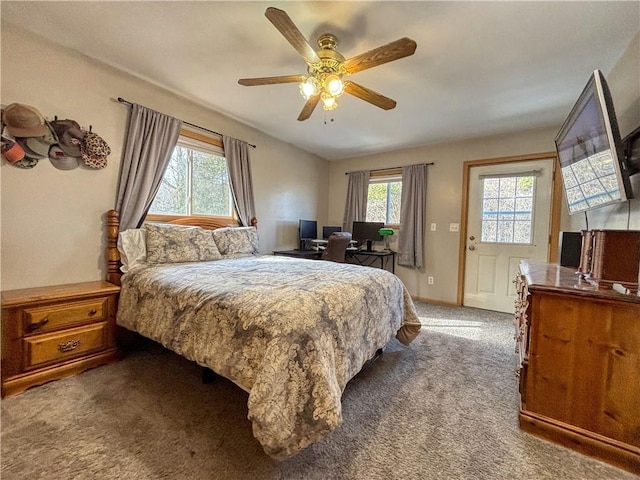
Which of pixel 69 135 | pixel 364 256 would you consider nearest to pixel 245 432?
pixel 69 135

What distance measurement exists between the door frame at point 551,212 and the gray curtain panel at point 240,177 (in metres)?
3.02

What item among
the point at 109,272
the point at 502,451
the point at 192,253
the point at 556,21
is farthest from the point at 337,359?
the point at 556,21

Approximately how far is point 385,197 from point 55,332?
4.34m

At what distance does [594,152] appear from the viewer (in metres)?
1.63

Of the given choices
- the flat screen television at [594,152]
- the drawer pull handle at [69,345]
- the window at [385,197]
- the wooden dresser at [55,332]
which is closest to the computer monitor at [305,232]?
the window at [385,197]

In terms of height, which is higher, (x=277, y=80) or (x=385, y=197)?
(x=277, y=80)

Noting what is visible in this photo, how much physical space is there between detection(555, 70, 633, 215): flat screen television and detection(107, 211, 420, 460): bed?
1439mm

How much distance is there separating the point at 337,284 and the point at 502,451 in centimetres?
118

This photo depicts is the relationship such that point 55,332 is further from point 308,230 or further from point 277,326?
point 308,230

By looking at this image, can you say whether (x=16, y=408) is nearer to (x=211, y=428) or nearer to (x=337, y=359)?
(x=211, y=428)

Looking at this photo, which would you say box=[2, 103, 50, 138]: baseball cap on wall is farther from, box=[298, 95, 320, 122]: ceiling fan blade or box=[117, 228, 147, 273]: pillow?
box=[298, 95, 320, 122]: ceiling fan blade

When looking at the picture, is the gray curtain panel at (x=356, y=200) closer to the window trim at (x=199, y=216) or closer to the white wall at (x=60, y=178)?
the window trim at (x=199, y=216)

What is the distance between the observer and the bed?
1.16 meters

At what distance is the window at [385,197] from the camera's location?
4.58 m
